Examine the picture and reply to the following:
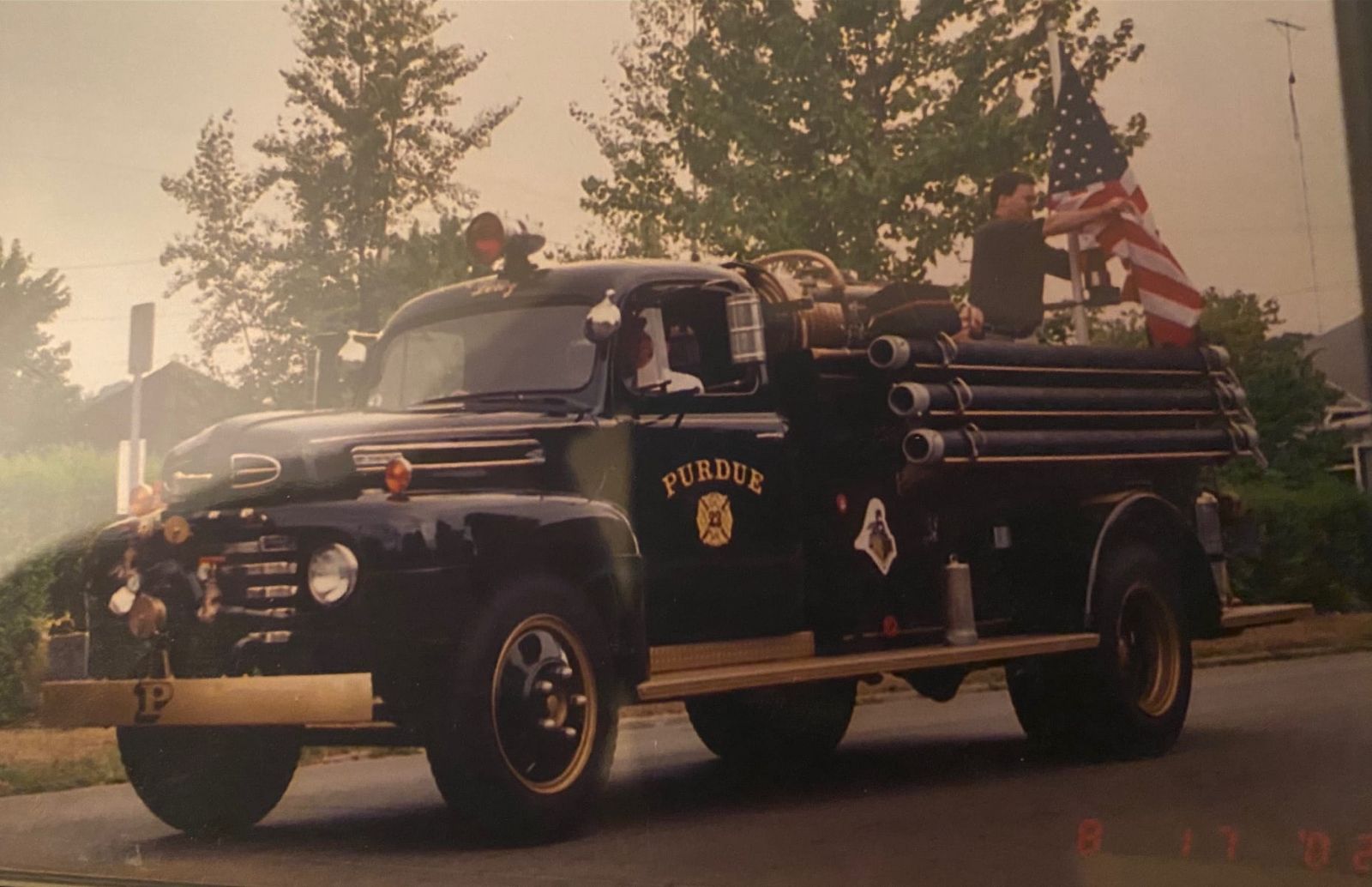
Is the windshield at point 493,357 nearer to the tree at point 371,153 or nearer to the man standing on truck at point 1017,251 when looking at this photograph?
the tree at point 371,153

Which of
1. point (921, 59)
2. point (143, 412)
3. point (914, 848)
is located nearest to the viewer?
point (914, 848)

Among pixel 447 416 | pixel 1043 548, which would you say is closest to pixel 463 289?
pixel 447 416

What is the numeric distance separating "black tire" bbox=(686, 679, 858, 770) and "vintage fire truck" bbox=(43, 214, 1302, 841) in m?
0.02

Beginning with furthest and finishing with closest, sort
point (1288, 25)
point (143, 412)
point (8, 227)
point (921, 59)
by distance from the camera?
point (8, 227), point (143, 412), point (921, 59), point (1288, 25)

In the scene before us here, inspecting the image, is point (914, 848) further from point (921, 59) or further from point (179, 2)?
point (179, 2)

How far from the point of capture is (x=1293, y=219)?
19.0ft

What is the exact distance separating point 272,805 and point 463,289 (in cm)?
220

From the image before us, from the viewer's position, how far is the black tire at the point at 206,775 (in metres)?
7.07

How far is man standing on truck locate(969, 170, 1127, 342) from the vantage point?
650 cm

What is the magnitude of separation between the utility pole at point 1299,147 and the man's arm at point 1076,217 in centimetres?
65

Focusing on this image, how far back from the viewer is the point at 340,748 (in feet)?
23.4

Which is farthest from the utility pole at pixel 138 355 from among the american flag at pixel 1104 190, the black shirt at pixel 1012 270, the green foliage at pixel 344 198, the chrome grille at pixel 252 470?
the american flag at pixel 1104 190

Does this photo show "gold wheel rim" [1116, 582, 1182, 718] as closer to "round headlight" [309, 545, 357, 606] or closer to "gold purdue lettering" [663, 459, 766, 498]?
"gold purdue lettering" [663, 459, 766, 498]

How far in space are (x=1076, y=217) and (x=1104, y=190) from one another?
170 millimetres
